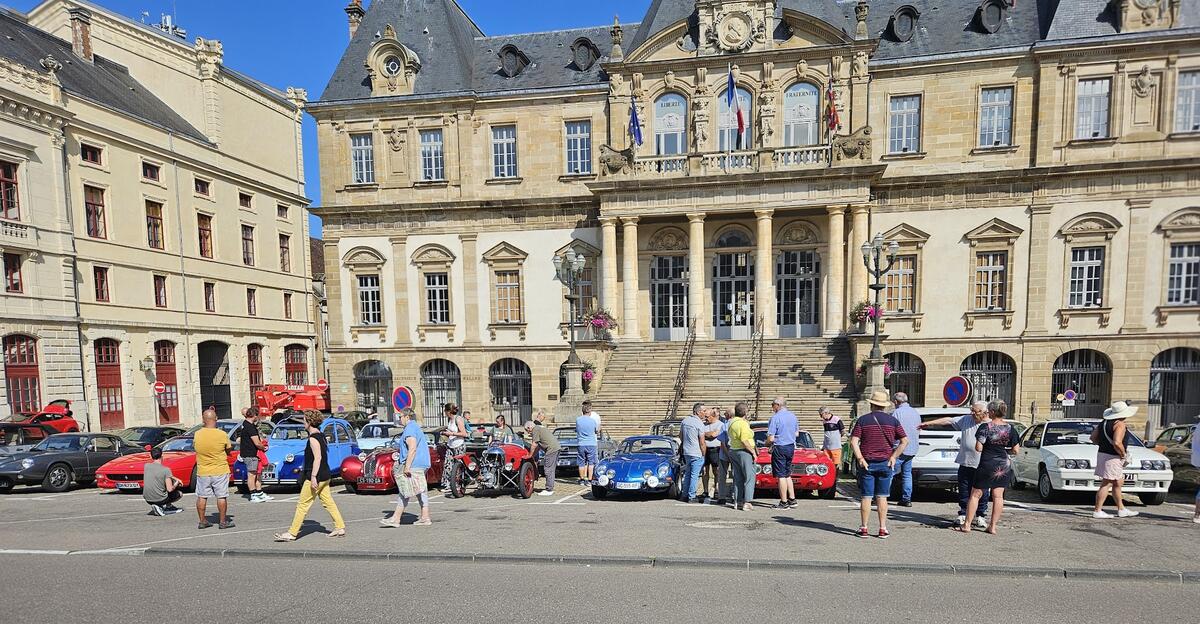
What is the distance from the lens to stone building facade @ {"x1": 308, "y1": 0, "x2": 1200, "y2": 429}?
21297 mm

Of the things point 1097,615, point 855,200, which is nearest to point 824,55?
point 855,200

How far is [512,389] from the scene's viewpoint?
2583cm

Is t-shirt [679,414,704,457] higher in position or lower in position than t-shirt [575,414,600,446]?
higher

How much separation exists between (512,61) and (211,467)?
2264cm

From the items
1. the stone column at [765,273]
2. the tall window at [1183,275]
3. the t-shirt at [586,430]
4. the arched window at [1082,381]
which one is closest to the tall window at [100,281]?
the t-shirt at [586,430]

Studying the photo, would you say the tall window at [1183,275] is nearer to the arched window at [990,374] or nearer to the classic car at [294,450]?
the arched window at [990,374]

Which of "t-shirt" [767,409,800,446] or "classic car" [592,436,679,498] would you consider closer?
"t-shirt" [767,409,800,446]

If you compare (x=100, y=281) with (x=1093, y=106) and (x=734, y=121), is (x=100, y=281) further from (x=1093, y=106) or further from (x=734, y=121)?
(x=1093, y=106)

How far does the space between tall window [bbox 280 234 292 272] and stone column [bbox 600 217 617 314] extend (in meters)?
25.7

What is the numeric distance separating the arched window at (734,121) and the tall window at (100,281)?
28.2 metres

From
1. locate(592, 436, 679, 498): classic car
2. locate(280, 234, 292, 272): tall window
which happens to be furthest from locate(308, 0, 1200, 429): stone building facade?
locate(280, 234, 292, 272): tall window

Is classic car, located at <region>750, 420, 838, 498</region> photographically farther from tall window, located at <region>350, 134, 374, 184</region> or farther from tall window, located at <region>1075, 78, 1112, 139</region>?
tall window, located at <region>350, 134, 374, 184</region>

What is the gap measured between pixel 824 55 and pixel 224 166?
32400 mm

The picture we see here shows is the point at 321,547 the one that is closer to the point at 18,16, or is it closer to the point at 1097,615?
the point at 1097,615
